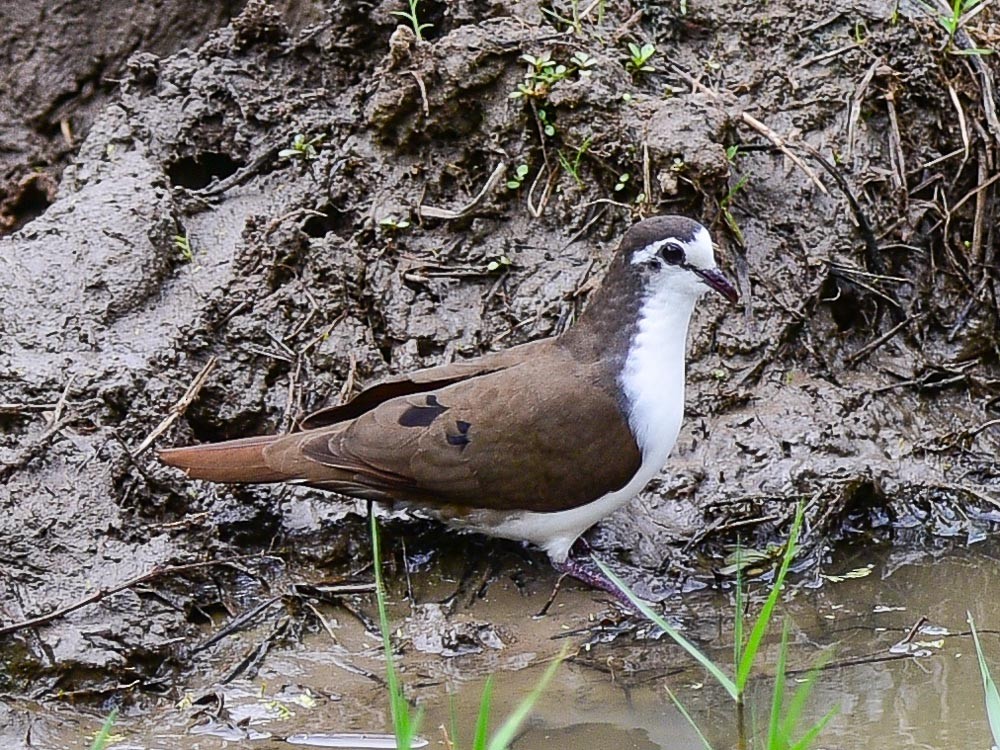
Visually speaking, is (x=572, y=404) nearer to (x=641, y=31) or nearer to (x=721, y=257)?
(x=721, y=257)

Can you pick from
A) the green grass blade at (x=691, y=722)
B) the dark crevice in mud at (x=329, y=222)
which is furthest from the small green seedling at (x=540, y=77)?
the green grass blade at (x=691, y=722)

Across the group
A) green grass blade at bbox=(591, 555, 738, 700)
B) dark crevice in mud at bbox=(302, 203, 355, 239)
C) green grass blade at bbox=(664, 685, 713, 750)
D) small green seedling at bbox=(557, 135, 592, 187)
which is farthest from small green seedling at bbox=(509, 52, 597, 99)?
green grass blade at bbox=(591, 555, 738, 700)

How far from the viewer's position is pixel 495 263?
5328 mm

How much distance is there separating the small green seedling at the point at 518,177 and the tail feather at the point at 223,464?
160 cm

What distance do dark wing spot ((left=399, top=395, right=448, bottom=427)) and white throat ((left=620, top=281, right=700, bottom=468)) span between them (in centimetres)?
59

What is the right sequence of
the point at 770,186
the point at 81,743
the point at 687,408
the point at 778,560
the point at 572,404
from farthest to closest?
the point at 770,186 → the point at 687,408 → the point at 778,560 → the point at 572,404 → the point at 81,743

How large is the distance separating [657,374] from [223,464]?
140cm

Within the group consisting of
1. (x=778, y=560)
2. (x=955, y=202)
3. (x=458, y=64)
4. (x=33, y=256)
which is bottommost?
(x=778, y=560)

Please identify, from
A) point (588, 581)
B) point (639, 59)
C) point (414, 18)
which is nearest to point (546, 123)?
point (639, 59)

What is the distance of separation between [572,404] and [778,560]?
942mm

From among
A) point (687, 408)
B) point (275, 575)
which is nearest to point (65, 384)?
point (275, 575)

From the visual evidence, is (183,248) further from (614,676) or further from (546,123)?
(614,676)

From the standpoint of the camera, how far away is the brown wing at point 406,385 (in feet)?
15.1

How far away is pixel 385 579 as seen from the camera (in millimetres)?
4656
